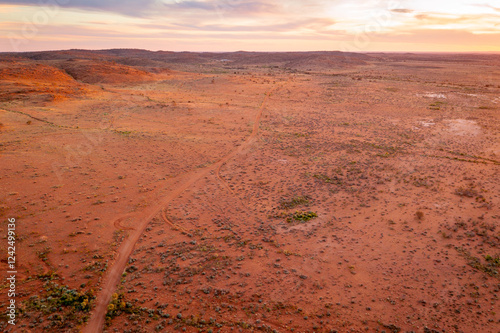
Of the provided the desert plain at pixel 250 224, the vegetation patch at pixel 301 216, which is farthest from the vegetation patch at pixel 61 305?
the vegetation patch at pixel 301 216

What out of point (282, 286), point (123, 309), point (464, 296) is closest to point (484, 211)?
point (464, 296)

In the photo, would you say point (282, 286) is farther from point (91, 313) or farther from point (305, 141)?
point (305, 141)

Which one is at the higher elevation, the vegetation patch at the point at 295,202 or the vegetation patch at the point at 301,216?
the vegetation patch at the point at 295,202

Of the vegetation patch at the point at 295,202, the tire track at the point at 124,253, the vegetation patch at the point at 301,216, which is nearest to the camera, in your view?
the tire track at the point at 124,253

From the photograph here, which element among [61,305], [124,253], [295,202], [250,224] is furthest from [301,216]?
[61,305]

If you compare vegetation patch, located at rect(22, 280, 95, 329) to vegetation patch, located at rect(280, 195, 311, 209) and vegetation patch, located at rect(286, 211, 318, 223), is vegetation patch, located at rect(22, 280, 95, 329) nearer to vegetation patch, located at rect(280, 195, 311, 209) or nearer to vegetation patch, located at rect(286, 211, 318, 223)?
vegetation patch, located at rect(286, 211, 318, 223)

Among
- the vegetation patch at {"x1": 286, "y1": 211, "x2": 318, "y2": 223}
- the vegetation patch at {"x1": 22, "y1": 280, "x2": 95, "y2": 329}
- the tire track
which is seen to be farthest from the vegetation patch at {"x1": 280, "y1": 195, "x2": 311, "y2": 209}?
the vegetation patch at {"x1": 22, "y1": 280, "x2": 95, "y2": 329}

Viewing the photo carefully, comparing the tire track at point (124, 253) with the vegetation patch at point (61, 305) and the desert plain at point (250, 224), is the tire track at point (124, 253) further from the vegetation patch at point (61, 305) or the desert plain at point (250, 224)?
the vegetation patch at point (61, 305)

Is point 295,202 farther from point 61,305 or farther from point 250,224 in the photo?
point 61,305
